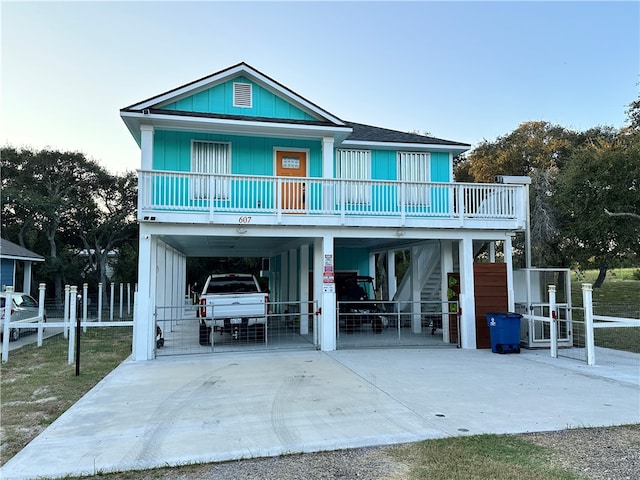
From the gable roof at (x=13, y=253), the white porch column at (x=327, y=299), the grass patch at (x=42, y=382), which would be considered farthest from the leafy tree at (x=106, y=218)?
the white porch column at (x=327, y=299)

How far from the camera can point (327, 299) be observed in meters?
11.9

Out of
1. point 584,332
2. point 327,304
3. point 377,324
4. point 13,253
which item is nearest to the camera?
point 327,304

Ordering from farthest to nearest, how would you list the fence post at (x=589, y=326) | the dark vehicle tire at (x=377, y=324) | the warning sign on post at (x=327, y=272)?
1. the dark vehicle tire at (x=377, y=324)
2. the warning sign on post at (x=327, y=272)
3. the fence post at (x=589, y=326)

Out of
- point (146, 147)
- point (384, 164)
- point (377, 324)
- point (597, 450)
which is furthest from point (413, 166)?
point (597, 450)

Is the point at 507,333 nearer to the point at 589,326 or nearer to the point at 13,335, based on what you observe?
the point at 589,326

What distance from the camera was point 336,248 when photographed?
765 inches

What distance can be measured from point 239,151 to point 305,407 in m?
9.27

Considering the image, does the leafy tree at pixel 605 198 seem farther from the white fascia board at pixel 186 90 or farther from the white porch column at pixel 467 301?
the white fascia board at pixel 186 90

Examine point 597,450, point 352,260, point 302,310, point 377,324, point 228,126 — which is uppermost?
point 228,126

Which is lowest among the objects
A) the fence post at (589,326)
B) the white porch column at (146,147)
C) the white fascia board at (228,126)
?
the fence post at (589,326)

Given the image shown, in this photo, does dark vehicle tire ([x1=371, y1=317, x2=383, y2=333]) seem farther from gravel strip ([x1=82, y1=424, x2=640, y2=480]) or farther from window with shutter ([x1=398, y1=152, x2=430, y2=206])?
gravel strip ([x1=82, y1=424, x2=640, y2=480])

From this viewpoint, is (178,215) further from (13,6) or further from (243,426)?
(243,426)

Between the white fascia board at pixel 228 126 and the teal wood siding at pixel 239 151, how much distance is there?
302 mm

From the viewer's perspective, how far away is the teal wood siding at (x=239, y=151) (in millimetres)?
13227
